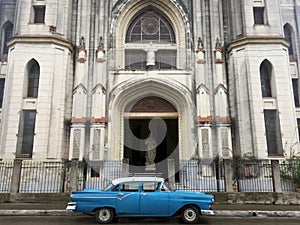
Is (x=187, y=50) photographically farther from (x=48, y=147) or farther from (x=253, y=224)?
(x=253, y=224)

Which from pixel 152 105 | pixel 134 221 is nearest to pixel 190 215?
pixel 134 221

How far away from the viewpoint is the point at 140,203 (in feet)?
27.0

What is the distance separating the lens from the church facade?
18.4 meters

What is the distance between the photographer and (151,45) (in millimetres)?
20953

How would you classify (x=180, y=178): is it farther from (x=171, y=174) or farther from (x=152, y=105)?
(x=152, y=105)

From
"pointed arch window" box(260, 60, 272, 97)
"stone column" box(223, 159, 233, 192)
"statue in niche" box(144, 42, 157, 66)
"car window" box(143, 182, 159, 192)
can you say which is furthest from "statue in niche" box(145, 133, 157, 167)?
"car window" box(143, 182, 159, 192)

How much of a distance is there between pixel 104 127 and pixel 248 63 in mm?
10864

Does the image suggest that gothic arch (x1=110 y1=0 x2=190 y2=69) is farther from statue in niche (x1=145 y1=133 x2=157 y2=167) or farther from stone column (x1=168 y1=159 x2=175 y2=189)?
stone column (x1=168 y1=159 x2=175 y2=189)

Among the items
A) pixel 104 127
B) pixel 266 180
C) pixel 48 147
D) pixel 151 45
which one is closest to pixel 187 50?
pixel 151 45

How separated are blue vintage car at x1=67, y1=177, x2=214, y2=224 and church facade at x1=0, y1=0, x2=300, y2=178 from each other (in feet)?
33.3

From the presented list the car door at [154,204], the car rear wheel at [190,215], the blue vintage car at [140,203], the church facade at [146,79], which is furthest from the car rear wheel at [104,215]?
the church facade at [146,79]

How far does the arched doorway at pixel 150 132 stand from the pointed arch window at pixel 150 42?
9.07ft

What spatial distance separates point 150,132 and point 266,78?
32.4ft

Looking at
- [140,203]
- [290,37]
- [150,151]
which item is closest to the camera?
[140,203]
